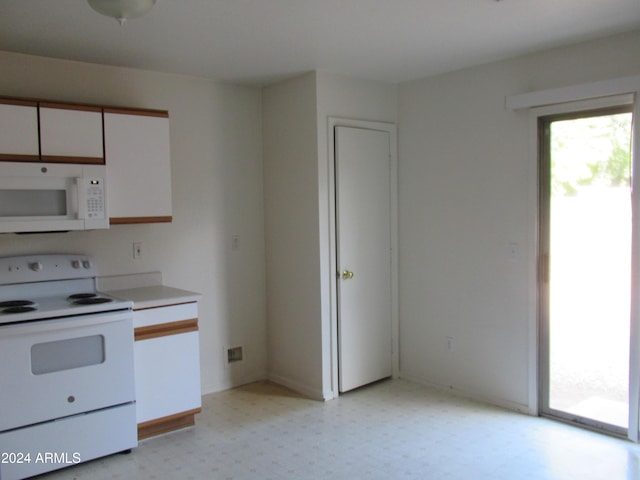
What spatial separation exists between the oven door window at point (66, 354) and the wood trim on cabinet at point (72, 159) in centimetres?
104

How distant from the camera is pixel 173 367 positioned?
10.9ft

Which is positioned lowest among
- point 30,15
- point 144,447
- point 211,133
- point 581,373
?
point 144,447

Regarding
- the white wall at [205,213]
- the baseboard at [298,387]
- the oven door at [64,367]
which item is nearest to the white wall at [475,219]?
the baseboard at [298,387]

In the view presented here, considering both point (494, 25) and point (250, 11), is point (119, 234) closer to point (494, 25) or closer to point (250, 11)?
point (250, 11)

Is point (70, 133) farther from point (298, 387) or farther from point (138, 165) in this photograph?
point (298, 387)

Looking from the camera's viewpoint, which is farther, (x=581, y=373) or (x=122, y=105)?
(x=122, y=105)

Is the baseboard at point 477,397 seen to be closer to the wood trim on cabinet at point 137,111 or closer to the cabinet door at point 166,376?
the cabinet door at point 166,376

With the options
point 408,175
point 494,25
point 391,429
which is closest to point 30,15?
point 494,25

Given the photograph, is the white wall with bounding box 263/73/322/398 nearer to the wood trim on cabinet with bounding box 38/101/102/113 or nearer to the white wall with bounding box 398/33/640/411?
the white wall with bounding box 398/33/640/411

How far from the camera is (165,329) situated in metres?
3.27

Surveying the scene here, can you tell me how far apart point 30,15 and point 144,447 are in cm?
244

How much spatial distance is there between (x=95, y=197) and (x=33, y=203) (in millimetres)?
332

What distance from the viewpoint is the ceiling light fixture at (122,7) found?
2.07 meters

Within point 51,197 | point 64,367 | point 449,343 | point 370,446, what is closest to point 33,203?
point 51,197
